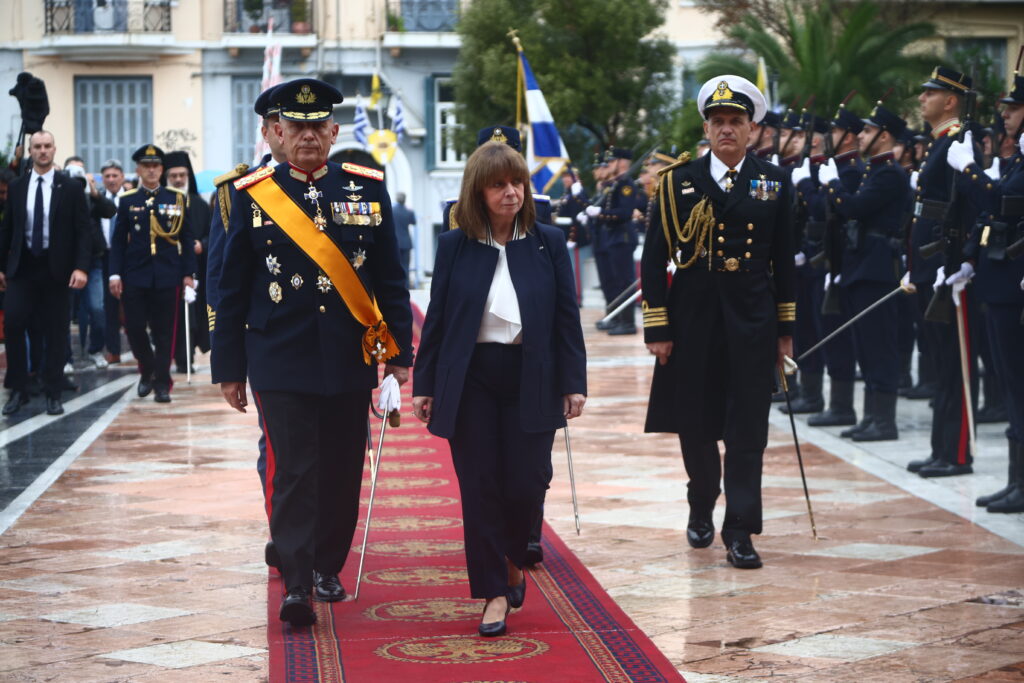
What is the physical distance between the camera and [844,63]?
2125 centimetres

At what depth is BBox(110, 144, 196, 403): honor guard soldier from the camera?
12.4m

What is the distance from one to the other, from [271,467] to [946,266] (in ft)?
14.0

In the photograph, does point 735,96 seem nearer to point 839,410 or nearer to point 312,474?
point 312,474

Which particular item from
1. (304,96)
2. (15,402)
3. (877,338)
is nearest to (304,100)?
(304,96)

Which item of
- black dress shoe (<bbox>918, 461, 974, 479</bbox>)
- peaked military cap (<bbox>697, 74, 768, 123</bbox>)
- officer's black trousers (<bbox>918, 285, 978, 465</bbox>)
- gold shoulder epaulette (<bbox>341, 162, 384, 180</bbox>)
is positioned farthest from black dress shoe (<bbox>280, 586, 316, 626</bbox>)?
officer's black trousers (<bbox>918, 285, 978, 465</bbox>)

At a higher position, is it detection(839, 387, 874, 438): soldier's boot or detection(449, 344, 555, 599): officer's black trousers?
detection(449, 344, 555, 599): officer's black trousers

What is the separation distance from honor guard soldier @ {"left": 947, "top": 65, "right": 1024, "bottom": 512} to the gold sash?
10.9ft

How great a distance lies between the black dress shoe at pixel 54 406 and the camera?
11.4 m

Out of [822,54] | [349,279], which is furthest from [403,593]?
[822,54]

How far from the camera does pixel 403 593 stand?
5902 mm

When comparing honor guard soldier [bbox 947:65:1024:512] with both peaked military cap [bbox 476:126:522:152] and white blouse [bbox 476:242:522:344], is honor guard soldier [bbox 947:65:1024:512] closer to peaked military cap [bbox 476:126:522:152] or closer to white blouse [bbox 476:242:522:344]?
peaked military cap [bbox 476:126:522:152]

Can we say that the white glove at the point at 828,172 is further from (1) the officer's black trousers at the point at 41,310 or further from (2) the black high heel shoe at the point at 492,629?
(2) the black high heel shoe at the point at 492,629

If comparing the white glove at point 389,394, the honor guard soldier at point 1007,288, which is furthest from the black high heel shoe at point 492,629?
the honor guard soldier at point 1007,288

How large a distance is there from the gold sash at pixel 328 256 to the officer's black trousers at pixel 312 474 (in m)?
0.23
